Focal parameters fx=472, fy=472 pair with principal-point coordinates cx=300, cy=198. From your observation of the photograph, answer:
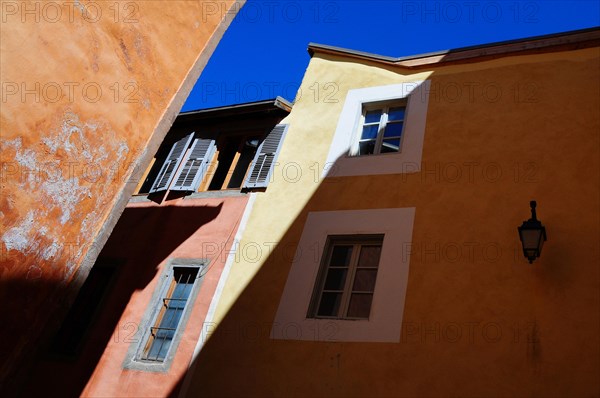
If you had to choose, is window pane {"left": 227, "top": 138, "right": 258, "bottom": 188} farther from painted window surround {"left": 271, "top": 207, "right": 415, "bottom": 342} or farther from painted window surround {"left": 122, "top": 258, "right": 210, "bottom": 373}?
painted window surround {"left": 271, "top": 207, "right": 415, "bottom": 342}

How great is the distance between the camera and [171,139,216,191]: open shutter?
9539 millimetres

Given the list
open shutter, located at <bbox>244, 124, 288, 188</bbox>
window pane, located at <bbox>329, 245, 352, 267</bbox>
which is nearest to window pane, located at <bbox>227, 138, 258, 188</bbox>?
open shutter, located at <bbox>244, 124, 288, 188</bbox>

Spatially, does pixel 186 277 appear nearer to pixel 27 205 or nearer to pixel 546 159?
pixel 27 205

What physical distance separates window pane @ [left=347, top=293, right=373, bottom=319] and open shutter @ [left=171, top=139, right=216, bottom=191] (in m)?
4.43

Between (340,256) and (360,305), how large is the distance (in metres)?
0.91

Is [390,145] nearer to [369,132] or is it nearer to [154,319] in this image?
[369,132]

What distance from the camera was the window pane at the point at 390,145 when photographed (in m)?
7.95

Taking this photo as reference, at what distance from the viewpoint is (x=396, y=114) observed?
27.8 ft

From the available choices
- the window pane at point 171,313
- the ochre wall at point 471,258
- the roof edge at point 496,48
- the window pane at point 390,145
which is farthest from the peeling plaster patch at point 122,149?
the roof edge at point 496,48

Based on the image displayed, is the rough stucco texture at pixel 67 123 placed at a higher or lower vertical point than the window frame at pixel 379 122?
lower

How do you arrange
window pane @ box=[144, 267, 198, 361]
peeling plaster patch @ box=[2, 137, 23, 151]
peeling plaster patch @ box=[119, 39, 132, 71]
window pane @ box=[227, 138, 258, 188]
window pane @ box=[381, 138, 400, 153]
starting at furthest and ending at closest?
window pane @ box=[227, 138, 258, 188] → window pane @ box=[381, 138, 400, 153] → window pane @ box=[144, 267, 198, 361] → peeling plaster patch @ box=[119, 39, 132, 71] → peeling plaster patch @ box=[2, 137, 23, 151]

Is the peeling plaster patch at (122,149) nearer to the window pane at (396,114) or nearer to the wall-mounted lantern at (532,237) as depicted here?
the wall-mounted lantern at (532,237)

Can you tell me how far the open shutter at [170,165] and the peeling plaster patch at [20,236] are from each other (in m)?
5.48

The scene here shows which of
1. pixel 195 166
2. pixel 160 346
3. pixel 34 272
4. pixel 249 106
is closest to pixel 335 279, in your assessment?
pixel 160 346
